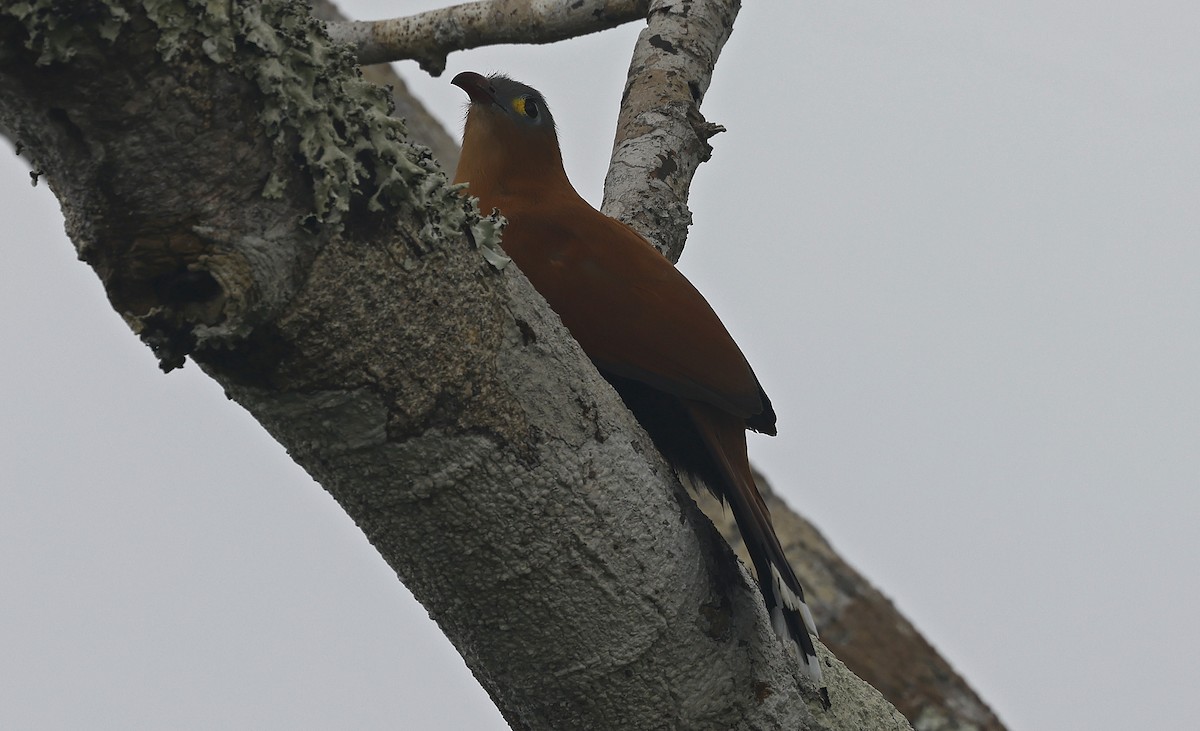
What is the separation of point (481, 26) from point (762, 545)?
83.1 inches

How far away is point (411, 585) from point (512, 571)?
16 cm

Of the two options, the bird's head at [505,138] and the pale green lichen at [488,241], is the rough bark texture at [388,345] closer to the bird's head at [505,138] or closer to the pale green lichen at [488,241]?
the pale green lichen at [488,241]

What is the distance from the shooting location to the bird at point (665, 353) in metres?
1.92

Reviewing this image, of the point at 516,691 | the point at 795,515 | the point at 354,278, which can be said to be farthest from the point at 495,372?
the point at 795,515

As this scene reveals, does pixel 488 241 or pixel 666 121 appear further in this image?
pixel 666 121

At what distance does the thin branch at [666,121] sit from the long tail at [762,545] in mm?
778

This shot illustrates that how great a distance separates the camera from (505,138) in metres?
2.43

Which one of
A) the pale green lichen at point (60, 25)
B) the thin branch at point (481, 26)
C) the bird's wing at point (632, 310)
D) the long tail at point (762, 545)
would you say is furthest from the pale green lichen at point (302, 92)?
the thin branch at point (481, 26)

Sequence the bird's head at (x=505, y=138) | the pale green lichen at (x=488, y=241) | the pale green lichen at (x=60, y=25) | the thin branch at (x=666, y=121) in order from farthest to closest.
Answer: the thin branch at (x=666, y=121) < the bird's head at (x=505, y=138) < the pale green lichen at (x=488, y=241) < the pale green lichen at (x=60, y=25)

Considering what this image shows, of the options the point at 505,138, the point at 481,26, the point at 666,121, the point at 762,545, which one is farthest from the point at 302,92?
the point at 481,26

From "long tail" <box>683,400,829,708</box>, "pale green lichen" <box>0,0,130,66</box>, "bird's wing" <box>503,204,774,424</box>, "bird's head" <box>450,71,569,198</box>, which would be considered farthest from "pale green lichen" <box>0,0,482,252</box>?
"bird's head" <box>450,71,569,198</box>

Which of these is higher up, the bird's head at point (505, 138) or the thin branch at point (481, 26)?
the thin branch at point (481, 26)

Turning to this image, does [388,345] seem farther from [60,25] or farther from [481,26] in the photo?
[481,26]

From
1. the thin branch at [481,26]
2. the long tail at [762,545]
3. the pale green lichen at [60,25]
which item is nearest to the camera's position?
the pale green lichen at [60,25]
